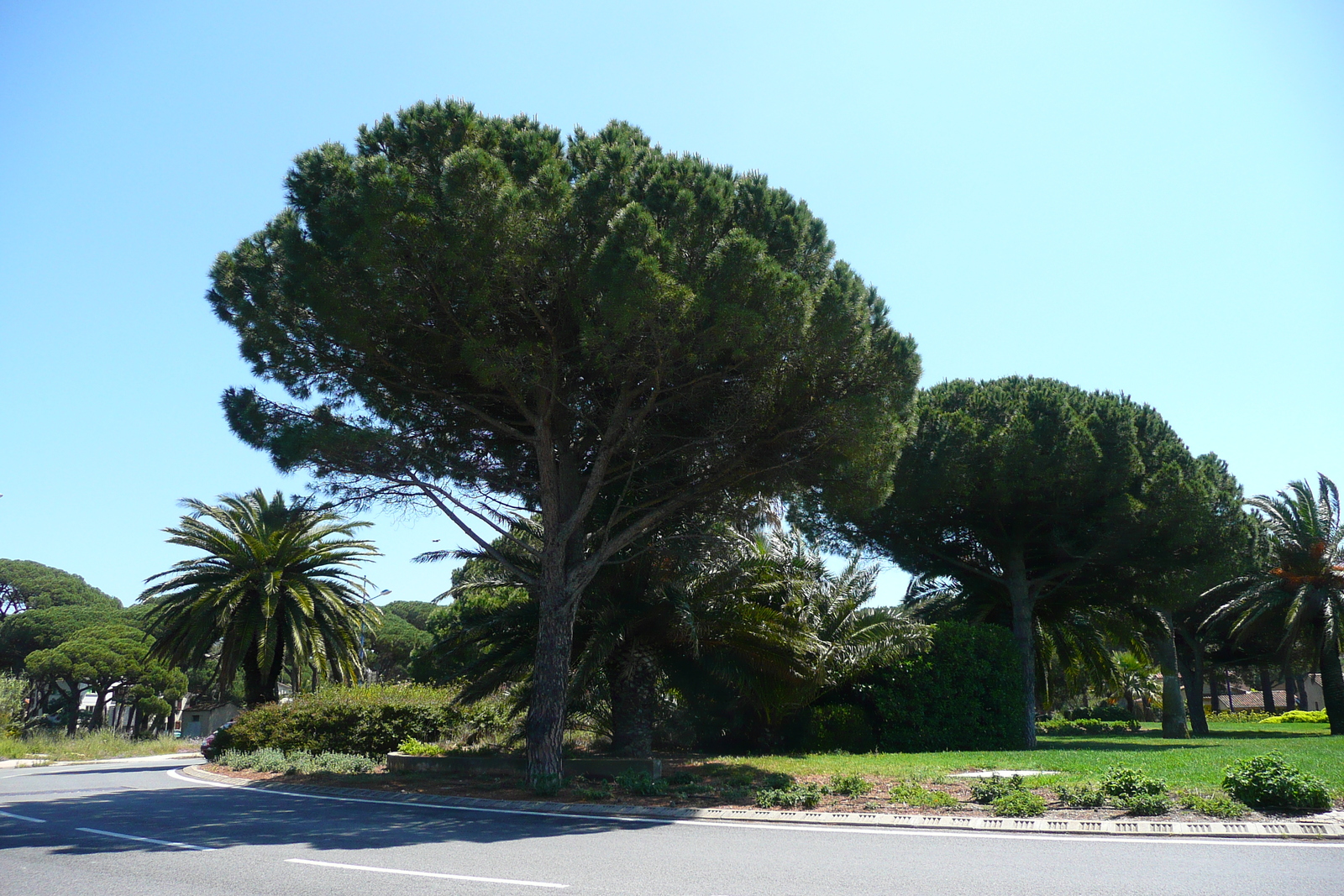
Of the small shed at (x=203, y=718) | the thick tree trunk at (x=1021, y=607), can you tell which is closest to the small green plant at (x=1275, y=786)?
the thick tree trunk at (x=1021, y=607)

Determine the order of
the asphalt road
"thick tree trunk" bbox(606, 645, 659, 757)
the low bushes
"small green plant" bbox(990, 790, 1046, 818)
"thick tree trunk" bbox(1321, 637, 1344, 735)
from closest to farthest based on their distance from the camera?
the asphalt road, "small green plant" bbox(990, 790, 1046, 818), "thick tree trunk" bbox(606, 645, 659, 757), the low bushes, "thick tree trunk" bbox(1321, 637, 1344, 735)

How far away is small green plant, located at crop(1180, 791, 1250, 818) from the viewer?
8.18m

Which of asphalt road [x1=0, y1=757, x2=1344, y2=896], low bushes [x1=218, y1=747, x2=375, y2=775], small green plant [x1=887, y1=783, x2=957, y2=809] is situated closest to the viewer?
asphalt road [x1=0, y1=757, x2=1344, y2=896]

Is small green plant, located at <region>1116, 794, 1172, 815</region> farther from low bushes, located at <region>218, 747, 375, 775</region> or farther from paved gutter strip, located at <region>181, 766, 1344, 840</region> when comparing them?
low bushes, located at <region>218, 747, 375, 775</region>

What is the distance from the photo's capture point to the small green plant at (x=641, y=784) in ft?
37.1

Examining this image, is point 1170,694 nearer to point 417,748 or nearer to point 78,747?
point 417,748

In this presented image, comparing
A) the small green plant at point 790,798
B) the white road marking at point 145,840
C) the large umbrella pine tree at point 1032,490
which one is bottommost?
the white road marking at point 145,840

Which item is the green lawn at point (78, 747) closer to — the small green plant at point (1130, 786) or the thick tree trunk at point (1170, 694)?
the small green plant at point (1130, 786)

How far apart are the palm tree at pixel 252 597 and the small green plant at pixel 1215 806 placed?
19.6 metres

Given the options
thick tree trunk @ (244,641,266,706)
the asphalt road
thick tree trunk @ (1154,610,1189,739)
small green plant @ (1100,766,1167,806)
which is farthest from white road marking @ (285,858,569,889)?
thick tree trunk @ (1154,610,1189,739)

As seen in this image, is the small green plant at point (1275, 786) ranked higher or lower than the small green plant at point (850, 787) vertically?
higher

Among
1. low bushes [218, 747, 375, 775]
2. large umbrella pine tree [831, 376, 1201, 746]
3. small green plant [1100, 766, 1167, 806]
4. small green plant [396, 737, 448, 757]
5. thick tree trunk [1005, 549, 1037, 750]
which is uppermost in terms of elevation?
large umbrella pine tree [831, 376, 1201, 746]

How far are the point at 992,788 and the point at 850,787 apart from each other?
171 centimetres

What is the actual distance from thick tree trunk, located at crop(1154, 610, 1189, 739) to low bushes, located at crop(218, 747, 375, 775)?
83.1 feet
